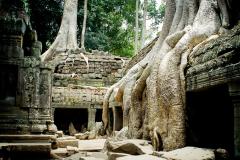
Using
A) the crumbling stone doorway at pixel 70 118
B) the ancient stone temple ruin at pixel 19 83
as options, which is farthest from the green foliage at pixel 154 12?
the ancient stone temple ruin at pixel 19 83

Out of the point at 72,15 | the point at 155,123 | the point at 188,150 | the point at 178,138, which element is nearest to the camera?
the point at 188,150

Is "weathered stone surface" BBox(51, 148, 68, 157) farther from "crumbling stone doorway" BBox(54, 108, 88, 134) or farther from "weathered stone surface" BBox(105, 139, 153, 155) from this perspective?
"crumbling stone doorway" BBox(54, 108, 88, 134)

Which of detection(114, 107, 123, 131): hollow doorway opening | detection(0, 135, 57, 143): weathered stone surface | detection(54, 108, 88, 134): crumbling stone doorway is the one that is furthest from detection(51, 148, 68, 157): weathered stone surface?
detection(54, 108, 88, 134): crumbling stone doorway

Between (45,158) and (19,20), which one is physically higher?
(19,20)

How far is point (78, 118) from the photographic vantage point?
16.2m

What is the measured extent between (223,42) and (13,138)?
4.39m

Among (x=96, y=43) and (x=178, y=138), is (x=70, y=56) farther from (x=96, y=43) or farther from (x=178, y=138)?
(x=178, y=138)

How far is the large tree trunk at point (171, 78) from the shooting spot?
5617 millimetres

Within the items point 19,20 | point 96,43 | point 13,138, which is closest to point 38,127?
point 13,138

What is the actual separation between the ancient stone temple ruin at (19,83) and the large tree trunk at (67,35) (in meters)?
10.7

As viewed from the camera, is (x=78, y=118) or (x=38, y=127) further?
(x=78, y=118)

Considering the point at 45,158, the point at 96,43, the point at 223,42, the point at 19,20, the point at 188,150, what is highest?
the point at 96,43

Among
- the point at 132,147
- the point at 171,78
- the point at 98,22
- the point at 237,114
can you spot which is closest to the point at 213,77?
the point at 237,114

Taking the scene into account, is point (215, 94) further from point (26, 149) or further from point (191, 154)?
point (26, 149)
